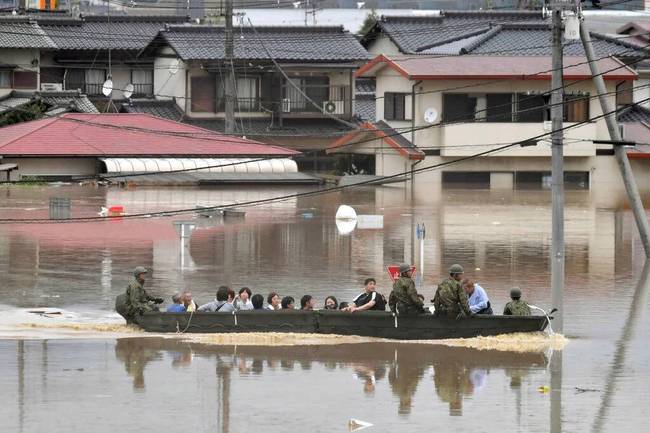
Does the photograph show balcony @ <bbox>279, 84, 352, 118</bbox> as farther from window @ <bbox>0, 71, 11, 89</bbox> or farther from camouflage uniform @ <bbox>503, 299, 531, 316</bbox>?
camouflage uniform @ <bbox>503, 299, 531, 316</bbox>

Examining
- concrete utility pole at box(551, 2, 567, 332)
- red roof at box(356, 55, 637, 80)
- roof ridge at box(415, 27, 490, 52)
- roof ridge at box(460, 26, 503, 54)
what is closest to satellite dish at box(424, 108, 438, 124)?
red roof at box(356, 55, 637, 80)

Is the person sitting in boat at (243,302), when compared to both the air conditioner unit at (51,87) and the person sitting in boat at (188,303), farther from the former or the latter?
the air conditioner unit at (51,87)

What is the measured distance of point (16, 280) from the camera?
2652 centimetres

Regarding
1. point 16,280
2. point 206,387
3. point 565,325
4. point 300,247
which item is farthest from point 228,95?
point 206,387

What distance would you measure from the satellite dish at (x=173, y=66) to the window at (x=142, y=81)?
6.57 ft

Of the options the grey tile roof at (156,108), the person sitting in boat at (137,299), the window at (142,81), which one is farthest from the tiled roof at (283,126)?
the person sitting in boat at (137,299)

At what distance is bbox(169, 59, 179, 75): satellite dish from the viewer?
5877cm

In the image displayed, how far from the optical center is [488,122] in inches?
2016

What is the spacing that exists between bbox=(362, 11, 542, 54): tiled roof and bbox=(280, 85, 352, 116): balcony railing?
12.6 ft

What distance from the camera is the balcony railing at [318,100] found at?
2315 inches

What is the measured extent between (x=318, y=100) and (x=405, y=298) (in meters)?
40.5

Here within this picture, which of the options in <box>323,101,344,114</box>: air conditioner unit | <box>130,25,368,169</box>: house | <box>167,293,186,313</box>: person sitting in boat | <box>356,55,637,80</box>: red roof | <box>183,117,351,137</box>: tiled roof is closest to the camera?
<box>167,293,186,313</box>: person sitting in boat

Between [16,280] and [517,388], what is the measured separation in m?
12.7

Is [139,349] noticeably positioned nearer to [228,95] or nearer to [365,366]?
[365,366]
